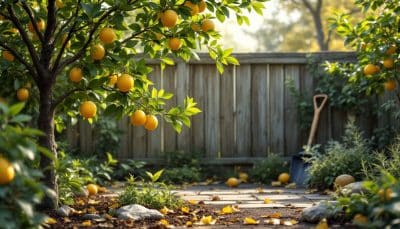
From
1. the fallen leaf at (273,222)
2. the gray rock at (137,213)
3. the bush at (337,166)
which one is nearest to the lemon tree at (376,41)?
the bush at (337,166)

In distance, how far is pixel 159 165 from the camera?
6805 mm

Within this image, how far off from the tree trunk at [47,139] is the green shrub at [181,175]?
8.41ft

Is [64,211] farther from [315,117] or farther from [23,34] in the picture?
[315,117]

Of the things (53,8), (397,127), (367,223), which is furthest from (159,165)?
(367,223)

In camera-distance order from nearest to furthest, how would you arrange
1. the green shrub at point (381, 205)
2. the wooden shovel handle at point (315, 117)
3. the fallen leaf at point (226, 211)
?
1. the green shrub at point (381, 205)
2. the fallen leaf at point (226, 211)
3. the wooden shovel handle at point (315, 117)

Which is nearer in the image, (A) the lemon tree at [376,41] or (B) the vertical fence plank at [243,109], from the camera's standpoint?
(A) the lemon tree at [376,41]

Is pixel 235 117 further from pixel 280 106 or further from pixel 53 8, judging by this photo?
pixel 53 8

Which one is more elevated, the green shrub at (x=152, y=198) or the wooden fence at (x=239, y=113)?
the wooden fence at (x=239, y=113)

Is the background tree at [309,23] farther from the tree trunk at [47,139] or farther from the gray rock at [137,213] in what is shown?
the gray rock at [137,213]

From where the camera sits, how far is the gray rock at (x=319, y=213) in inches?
128

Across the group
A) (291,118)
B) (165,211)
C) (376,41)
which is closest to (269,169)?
(291,118)

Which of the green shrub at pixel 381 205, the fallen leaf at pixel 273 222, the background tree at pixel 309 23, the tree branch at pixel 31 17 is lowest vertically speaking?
the fallen leaf at pixel 273 222

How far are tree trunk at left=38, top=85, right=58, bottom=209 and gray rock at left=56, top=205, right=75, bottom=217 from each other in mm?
81

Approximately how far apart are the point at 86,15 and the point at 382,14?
2.97m
